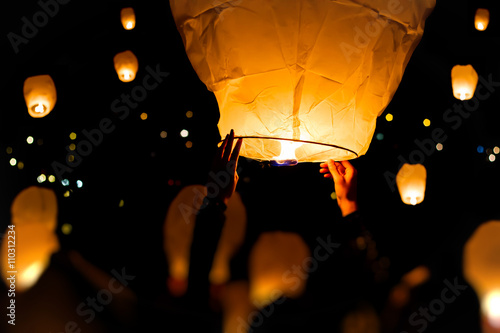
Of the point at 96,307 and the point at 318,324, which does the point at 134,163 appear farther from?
the point at 318,324

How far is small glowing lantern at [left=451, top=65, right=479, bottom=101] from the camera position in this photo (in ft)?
10.4

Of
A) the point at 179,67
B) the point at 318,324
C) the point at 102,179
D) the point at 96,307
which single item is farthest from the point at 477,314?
the point at 102,179

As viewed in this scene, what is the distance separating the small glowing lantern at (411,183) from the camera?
3133mm

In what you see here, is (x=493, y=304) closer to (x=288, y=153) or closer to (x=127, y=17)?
(x=288, y=153)

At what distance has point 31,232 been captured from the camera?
362cm

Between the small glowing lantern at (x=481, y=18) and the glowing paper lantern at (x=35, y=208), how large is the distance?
3.62 m

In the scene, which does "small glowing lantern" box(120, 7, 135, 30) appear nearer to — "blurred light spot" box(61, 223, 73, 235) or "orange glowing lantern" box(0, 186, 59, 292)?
"orange glowing lantern" box(0, 186, 59, 292)

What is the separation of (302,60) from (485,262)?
299 cm

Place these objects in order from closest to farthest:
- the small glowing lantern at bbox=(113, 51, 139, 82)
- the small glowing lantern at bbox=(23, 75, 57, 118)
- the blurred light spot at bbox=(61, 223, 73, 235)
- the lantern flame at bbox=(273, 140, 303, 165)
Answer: the lantern flame at bbox=(273, 140, 303, 165)
the small glowing lantern at bbox=(23, 75, 57, 118)
the small glowing lantern at bbox=(113, 51, 139, 82)
the blurred light spot at bbox=(61, 223, 73, 235)

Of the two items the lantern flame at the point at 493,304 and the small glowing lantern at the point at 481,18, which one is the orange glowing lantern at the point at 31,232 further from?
the small glowing lantern at the point at 481,18

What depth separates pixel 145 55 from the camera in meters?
3.72

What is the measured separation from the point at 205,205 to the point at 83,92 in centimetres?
311

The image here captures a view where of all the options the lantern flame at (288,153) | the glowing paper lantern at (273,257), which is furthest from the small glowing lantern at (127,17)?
the lantern flame at (288,153)

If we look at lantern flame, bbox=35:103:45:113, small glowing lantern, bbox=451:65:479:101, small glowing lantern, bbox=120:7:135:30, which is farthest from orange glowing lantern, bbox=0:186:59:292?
small glowing lantern, bbox=451:65:479:101
